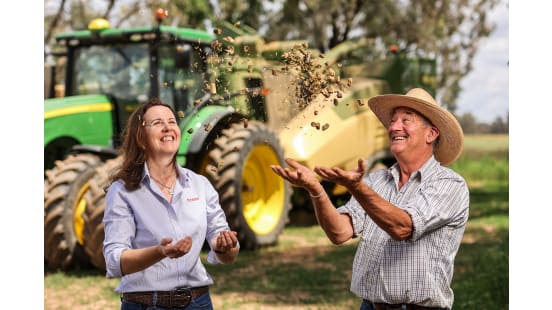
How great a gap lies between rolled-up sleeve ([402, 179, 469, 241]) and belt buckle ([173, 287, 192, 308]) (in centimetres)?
75

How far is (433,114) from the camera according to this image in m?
2.86

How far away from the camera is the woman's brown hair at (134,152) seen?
2645 mm

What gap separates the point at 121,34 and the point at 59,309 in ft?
8.53

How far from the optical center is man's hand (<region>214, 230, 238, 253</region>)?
8.35 ft

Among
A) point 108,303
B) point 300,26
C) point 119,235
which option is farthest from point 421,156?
point 300,26

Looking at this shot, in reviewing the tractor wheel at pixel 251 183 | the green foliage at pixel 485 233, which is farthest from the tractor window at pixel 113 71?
the green foliage at pixel 485 233

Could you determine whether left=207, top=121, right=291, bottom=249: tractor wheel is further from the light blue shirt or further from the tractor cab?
the light blue shirt

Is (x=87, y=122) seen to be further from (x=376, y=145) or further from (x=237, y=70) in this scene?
(x=237, y=70)

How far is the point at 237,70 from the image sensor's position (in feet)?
11.0

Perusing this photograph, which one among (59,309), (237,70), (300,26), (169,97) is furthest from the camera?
(300,26)

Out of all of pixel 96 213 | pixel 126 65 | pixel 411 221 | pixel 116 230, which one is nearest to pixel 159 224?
pixel 116 230

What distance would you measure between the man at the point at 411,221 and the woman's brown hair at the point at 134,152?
1.85ft

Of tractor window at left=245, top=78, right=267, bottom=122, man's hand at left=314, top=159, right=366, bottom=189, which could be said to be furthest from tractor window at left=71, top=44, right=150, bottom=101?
man's hand at left=314, top=159, right=366, bottom=189

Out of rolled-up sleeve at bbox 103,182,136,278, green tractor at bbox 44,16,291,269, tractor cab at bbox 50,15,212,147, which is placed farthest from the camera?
tractor cab at bbox 50,15,212,147
